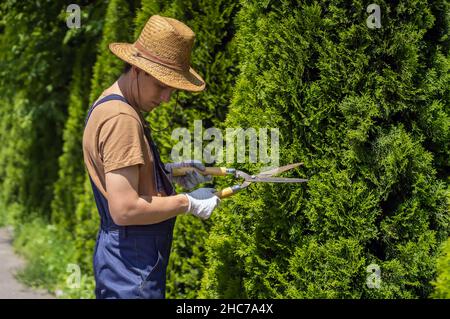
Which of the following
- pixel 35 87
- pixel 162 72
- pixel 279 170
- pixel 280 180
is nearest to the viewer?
pixel 162 72

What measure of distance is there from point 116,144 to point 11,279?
526 cm

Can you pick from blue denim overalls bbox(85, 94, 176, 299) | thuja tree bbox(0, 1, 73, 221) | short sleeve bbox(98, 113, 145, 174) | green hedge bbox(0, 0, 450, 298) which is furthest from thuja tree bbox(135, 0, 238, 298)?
thuja tree bbox(0, 1, 73, 221)

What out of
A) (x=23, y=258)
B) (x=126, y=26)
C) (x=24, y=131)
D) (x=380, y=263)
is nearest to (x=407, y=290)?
(x=380, y=263)

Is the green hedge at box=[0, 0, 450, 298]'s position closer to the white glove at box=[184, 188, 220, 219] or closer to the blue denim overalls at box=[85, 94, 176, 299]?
the white glove at box=[184, 188, 220, 219]

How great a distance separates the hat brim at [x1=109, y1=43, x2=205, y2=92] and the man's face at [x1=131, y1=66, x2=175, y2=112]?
5cm

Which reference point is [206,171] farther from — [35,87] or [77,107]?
[35,87]

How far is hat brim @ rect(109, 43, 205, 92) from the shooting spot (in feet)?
10.6

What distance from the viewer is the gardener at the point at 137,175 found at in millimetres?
3092

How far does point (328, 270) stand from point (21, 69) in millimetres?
6497

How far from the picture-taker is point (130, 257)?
3.27 m

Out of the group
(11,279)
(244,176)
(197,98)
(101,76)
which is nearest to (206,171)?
(244,176)

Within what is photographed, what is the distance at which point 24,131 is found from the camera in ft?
34.6

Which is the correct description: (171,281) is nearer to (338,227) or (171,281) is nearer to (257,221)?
(257,221)

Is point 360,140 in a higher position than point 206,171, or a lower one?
higher
